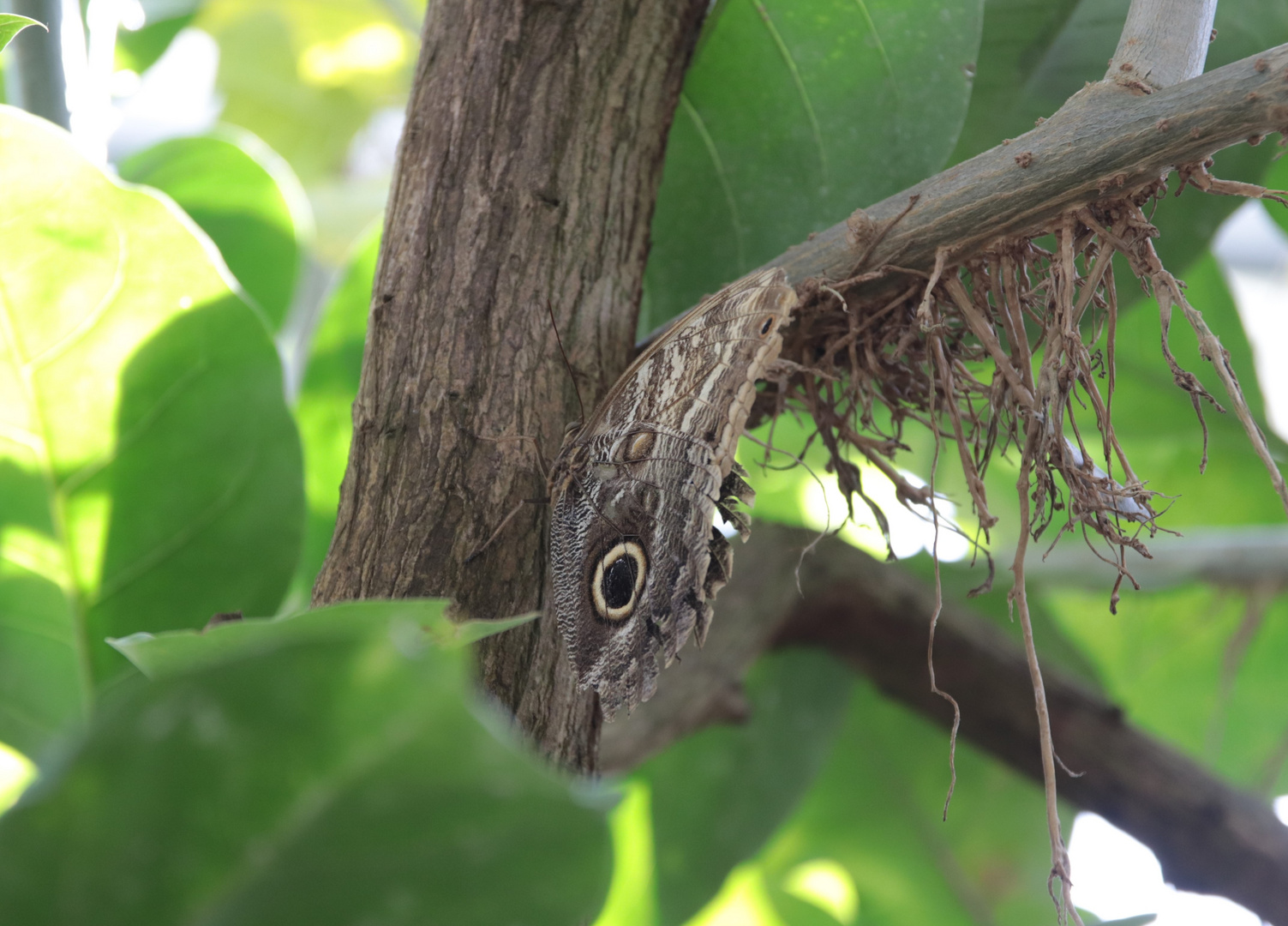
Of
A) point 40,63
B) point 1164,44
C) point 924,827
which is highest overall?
point 1164,44

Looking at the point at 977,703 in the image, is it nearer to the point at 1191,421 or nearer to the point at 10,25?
the point at 1191,421

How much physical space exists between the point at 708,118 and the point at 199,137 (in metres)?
0.32

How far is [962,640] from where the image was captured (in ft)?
2.28

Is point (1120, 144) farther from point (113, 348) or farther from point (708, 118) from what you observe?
point (113, 348)

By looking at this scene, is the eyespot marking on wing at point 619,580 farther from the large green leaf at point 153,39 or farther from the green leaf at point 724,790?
the large green leaf at point 153,39

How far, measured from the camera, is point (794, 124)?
0.45m

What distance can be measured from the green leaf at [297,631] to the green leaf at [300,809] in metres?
0.04

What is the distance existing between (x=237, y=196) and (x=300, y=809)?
1.66 feet

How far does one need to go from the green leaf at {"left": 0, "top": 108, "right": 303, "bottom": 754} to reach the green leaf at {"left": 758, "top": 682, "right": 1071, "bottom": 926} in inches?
21.0

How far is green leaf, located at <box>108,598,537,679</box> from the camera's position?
21 cm

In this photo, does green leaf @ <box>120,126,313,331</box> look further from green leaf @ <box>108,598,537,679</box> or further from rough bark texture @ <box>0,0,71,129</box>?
green leaf @ <box>108,598,537,679</box>

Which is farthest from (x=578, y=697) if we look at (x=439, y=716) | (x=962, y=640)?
(x=962, y=640)

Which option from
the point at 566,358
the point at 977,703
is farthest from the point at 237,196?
the point at 977,703

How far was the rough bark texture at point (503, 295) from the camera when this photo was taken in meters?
0.33
